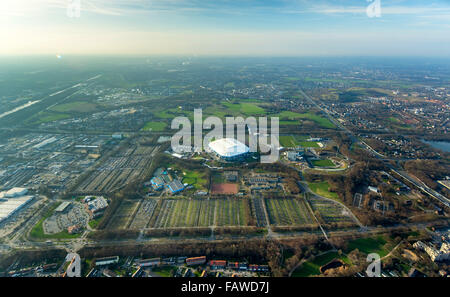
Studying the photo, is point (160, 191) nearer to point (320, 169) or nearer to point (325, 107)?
point (320, 169)

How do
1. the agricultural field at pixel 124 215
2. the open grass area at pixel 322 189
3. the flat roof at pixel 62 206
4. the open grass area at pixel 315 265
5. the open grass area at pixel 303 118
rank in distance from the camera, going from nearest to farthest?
1. the open grass area at pixel 315 265
2. the agricultural field at pixel 124 215
3. the flat roof at pixel 62 206
4. the open grass area at pixel 322 189
5. the open grass area at pixel 303 118

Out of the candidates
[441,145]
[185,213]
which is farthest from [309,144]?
[185,213]

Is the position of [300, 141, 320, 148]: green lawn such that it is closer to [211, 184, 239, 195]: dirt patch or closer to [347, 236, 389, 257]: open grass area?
[211, 184, 239, 195]: dirt patch

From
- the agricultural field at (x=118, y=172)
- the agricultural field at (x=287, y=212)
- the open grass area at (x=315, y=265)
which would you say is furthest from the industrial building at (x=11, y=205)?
Result: the open grass area at (x=315, y=265)

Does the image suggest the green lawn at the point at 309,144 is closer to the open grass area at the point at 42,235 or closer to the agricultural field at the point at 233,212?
the agricultural field at the point at 233,212

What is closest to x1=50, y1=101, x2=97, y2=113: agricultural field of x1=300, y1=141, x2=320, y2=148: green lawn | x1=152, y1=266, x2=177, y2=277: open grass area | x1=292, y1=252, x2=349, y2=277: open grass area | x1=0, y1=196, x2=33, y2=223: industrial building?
x1=0, y1=196, x2=33, y2=223: industrial building
